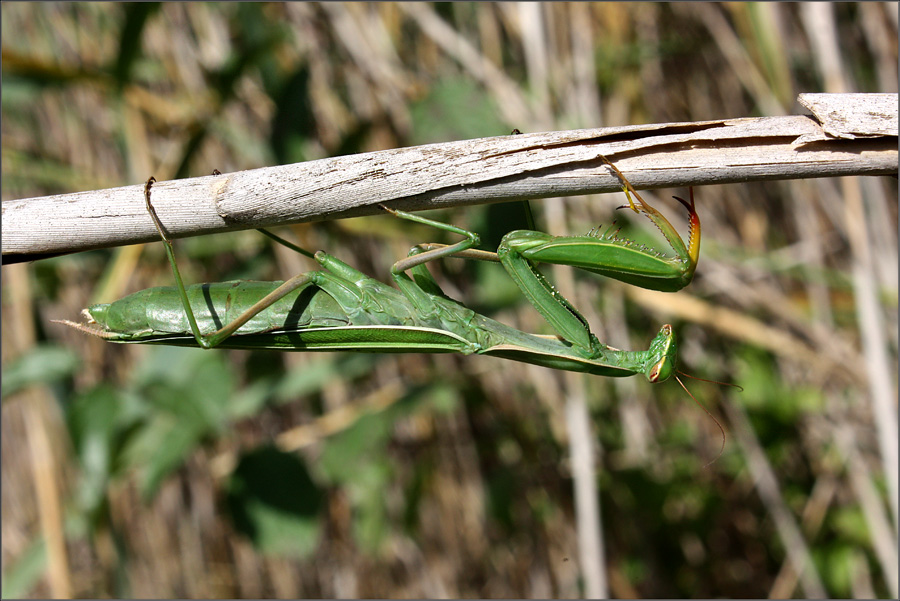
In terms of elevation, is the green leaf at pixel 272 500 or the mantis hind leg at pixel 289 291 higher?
the mantis hind leg at pixel 289 291

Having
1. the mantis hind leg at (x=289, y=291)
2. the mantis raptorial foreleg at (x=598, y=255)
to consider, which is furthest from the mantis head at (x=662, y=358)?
the mantis hind leg at (x=289, y=291)

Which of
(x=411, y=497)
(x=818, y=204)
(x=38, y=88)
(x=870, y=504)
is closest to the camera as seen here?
(x=38, y=88)

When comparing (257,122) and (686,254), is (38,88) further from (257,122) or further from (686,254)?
(686,254)

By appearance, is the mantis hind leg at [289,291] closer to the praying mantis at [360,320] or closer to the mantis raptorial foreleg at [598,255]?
the praying mantis at [360,320]

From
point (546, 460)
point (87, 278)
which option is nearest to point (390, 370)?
point (546, 460)

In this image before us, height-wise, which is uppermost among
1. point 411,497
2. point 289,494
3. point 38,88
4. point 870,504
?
point 38,88

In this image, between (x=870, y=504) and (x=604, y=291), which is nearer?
(x=870, y=504)

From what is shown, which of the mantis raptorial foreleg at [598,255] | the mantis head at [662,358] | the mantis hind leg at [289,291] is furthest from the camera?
the mantis head at [662,358]

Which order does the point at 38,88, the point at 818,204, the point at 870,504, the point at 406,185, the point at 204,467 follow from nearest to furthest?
1. the point at 406,185
2. the point at 38,88
3. the point at 870,504
4. the point at 818,204
5. the point at 204,467
